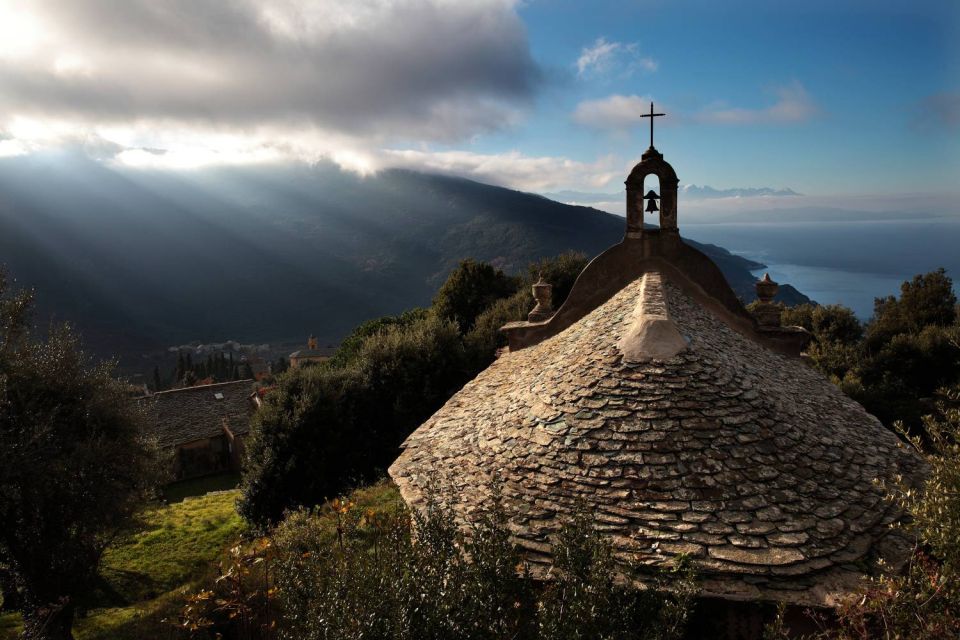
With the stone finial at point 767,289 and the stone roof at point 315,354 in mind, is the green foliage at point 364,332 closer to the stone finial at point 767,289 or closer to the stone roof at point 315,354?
the stone finial at point 767,289

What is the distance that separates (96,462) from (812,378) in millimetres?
16727

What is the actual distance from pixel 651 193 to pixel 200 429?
33.1m

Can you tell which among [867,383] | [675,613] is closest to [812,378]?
[675,613]

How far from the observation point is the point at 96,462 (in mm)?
11500

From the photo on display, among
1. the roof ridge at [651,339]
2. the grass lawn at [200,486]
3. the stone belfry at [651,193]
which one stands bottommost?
the grass lawn at [200,486]

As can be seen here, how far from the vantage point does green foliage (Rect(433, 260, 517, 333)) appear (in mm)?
37188

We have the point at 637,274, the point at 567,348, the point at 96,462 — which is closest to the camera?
the point at 567,348

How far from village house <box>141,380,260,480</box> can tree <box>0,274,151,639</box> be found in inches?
792

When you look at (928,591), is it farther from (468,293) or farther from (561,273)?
(468,293)

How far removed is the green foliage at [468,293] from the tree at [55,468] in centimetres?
2545

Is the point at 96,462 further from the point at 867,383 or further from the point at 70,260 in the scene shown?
the point at 70,260

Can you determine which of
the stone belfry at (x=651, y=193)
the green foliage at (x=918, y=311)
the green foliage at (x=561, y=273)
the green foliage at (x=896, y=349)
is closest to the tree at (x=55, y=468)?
the stone belfry at (x=651, y=193)

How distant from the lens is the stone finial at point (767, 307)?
14047 millimetres

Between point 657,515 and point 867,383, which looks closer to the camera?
point 657,515
